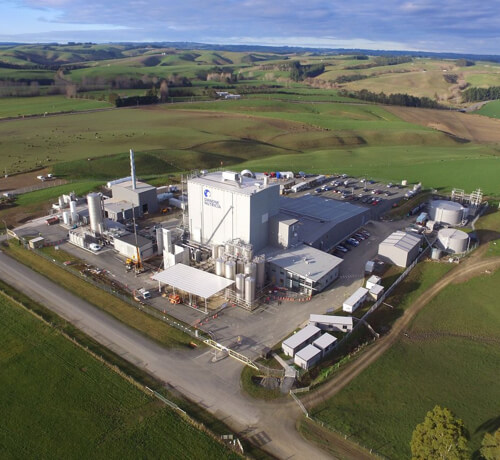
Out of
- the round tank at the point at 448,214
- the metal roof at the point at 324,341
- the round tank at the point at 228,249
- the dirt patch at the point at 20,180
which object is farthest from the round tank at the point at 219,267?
the dirt patch at the point at 20,180

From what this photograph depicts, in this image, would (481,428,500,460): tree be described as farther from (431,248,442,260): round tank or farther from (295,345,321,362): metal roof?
(431,248,442,260): round tank

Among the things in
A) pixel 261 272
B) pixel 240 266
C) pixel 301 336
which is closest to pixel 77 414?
pixel 301 336

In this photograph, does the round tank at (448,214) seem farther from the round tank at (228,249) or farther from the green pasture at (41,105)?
the green pasture at (41,105)

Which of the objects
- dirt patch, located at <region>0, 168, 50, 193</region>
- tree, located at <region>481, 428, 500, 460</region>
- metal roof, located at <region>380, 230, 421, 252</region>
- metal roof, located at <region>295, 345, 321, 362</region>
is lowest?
metal roof, located at <region>295, 345, 321, 362</region>

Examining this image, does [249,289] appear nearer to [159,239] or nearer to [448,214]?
[159,239]

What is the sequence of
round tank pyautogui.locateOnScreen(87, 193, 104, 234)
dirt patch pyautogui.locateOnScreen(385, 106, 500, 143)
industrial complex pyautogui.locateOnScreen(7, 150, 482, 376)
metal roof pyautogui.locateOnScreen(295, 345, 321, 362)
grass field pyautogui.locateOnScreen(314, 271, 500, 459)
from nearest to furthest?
grass field pyautogui.locateOnScreen(314, 271, 500, 459) → metal roof pyautogui.locateOnScreen(295, 345, 321, 362) → industrial complex pyautogui.locateOnScreen(7, 150, 482, 376) → round tank pyautogui.locateOnScreen(87, 193, 104, 234) → dirt patch pyautogui.locateOnScreen(385, 106, 500, 143)

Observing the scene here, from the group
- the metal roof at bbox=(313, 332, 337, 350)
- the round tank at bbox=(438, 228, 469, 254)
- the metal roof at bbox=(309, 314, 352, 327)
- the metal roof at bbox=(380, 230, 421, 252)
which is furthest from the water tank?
the round tank at bbox=(438, 228, 469, 254)
